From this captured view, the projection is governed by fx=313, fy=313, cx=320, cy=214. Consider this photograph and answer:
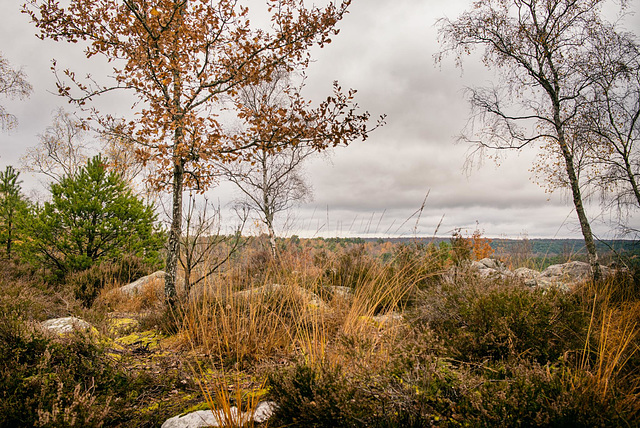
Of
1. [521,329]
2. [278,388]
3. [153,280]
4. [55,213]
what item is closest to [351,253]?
[153,280]

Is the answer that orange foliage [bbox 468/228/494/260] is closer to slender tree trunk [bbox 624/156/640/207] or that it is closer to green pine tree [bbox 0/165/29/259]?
slender tree trunk [bbox 624/156/640/207]

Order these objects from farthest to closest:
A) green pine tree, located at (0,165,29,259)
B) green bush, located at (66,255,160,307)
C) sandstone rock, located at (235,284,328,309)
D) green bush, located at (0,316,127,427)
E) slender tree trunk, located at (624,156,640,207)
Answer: green pine tree, located at (0,165,29,259) < slender tree trunk, located at (624,156,640,207) < green bush, located at (66,255,160,307) < sandstone rock, located at (235,284,328,309) < green bush, located at (0,316,127,427)

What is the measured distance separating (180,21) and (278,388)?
445cm

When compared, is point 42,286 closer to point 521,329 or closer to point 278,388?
point 278,388

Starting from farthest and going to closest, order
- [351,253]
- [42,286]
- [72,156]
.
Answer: [72,156] < [351,253] < [42,286]

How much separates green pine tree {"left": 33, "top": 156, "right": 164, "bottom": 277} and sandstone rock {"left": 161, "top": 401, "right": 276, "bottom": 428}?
732 cm

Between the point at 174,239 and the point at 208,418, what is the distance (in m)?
2.97

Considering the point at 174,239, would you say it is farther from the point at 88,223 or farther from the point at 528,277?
the point at 528,277

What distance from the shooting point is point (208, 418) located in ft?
6.55

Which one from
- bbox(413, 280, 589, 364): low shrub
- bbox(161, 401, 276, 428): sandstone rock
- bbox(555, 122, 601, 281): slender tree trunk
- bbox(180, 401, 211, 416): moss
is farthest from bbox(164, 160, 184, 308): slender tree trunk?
bbox(555, 122, 601, 281): slender tree trunk

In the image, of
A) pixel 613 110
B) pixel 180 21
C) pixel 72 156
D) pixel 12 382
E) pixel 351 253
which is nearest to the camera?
pixel 12 382

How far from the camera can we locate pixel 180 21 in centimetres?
407

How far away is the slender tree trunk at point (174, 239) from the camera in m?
4.37

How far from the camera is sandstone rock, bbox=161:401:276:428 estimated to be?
189 cm
